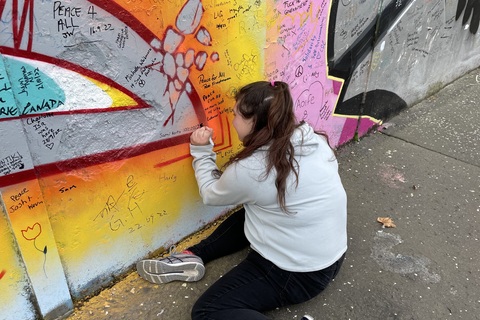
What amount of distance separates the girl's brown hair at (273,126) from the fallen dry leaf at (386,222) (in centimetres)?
119

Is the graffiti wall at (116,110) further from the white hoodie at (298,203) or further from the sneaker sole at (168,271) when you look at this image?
the white hoodie at (298,203)

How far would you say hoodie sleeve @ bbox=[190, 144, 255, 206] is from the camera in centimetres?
201

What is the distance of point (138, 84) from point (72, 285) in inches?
42.5

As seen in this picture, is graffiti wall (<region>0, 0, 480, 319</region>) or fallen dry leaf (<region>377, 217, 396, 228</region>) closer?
graffiti wall (<region>0, 0, 480, 319</region>)

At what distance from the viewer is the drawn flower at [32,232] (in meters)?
1.81

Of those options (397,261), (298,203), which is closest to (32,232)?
(298,203)

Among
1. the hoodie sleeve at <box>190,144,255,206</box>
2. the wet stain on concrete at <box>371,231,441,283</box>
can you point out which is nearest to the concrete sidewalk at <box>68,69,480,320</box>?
the wet stain on concrete at <box>371,231,441,283</box>

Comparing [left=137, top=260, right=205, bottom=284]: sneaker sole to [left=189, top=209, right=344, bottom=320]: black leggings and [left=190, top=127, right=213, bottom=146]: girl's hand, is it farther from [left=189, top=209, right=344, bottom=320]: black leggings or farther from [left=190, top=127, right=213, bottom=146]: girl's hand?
[left=190, top=127, right=213, bottom=146]: girl's hand

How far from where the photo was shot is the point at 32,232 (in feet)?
6.02

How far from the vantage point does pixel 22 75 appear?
1.62m

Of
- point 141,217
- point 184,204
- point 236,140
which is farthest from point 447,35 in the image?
point 141,217

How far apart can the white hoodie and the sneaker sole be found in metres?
0.40

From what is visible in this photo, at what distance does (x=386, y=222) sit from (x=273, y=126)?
141 centimetres

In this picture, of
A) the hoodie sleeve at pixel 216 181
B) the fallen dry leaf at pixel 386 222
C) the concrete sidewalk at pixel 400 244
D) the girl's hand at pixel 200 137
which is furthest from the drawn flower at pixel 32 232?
the fallen dry leaf at pixel 386 222
